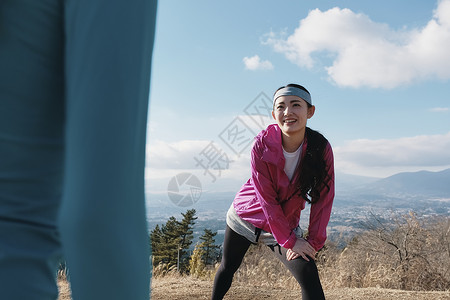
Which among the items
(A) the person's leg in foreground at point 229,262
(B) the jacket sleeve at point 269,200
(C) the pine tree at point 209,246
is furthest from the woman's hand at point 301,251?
(C) the pine tree at point 209,246

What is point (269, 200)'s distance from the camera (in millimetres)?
3076

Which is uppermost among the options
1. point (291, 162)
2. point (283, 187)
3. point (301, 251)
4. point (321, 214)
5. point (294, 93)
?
point (294, 93)

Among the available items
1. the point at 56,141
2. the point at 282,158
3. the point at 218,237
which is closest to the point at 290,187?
the point at 282,158

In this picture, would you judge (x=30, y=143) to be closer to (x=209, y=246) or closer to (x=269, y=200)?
(x=269, y=200)

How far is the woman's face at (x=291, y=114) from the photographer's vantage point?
321 cm

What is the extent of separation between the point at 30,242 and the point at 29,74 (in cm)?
23

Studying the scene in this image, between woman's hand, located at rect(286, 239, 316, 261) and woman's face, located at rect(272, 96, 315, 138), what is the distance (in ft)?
2.90

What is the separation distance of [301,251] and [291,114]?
1070 millimetres

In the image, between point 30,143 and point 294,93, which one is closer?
point 30,143

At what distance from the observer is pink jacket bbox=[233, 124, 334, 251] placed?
3.03m

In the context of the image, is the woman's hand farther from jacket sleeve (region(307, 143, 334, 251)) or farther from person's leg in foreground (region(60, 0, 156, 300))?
person's leg in foreground (region(60, 0, 156, 300))

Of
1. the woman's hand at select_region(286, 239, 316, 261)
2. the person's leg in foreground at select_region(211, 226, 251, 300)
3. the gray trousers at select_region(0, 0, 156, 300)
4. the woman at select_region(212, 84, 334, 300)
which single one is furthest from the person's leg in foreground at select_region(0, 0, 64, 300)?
the person's leg in foreground at select_region(211, 226, 251, 300)

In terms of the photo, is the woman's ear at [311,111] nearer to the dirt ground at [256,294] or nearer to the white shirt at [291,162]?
the white shirt at [291,162]

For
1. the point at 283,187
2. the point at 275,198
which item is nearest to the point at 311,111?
the point at 283,187
